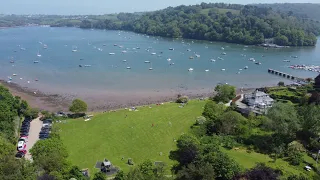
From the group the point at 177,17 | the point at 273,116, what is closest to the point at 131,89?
the point at 273,116

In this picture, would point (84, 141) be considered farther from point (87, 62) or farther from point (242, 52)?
point (242, 52)

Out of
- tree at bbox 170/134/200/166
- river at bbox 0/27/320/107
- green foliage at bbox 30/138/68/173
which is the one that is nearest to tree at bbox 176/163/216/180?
tree at bbox 170/134/200/166

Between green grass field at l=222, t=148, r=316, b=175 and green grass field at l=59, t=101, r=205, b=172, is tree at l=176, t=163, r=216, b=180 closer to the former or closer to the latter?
green grass field at l=59, t=101, r=205, b=172

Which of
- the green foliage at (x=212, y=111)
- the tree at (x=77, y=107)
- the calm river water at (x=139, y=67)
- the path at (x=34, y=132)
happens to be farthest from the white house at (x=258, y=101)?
the path at (x=34, y=132)

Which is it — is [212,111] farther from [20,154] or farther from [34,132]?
[20,154]

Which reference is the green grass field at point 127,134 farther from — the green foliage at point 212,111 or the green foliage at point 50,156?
the green foliage at point 50,156

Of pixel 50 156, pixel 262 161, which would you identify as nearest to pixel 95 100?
pixel 50 156
